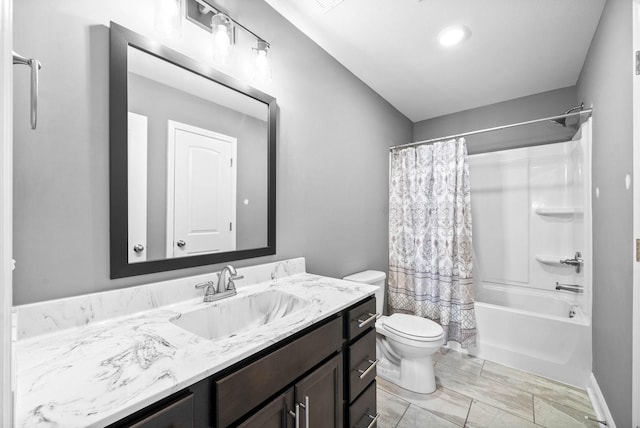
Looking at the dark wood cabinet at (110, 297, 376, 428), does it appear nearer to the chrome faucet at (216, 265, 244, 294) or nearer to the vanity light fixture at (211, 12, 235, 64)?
the chrome faucet at (216, 265, 244, 294)

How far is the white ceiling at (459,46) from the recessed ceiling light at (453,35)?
37mm

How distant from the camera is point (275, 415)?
0.84 m

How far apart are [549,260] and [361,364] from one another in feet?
7.67

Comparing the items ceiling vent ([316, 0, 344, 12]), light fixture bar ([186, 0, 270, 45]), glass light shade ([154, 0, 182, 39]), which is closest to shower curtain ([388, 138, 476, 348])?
ceiling vent ([316, 0, 344, 12])

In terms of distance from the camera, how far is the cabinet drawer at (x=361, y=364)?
1.22 m

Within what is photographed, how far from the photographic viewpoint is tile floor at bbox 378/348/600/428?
163cm

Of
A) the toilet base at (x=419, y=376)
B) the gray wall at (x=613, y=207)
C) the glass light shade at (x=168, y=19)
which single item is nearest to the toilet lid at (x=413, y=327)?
the toilet base at (x=419, y=376)

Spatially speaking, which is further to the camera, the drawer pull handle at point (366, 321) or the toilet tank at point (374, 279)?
the toilet tank at point (374, 279)

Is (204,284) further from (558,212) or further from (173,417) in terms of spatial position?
(558,212)

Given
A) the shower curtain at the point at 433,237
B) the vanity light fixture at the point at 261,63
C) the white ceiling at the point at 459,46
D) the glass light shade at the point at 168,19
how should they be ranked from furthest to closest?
the shower curtain at the point at 433,237
the white ceiling at the point at 459,46
the vanity light fixture at the point at 261,63
the glass light shade at the point at 168,19

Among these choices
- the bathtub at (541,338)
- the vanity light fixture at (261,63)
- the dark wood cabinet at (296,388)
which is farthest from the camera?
the bathtub at (541,338)

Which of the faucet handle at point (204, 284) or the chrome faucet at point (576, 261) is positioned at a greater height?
the faucet handle at point (204, 284)

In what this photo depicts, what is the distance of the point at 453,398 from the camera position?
1.85 meters

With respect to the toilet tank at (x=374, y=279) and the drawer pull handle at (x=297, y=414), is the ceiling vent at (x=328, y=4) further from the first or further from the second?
the drawer pull handle at (x=297, y=414)
